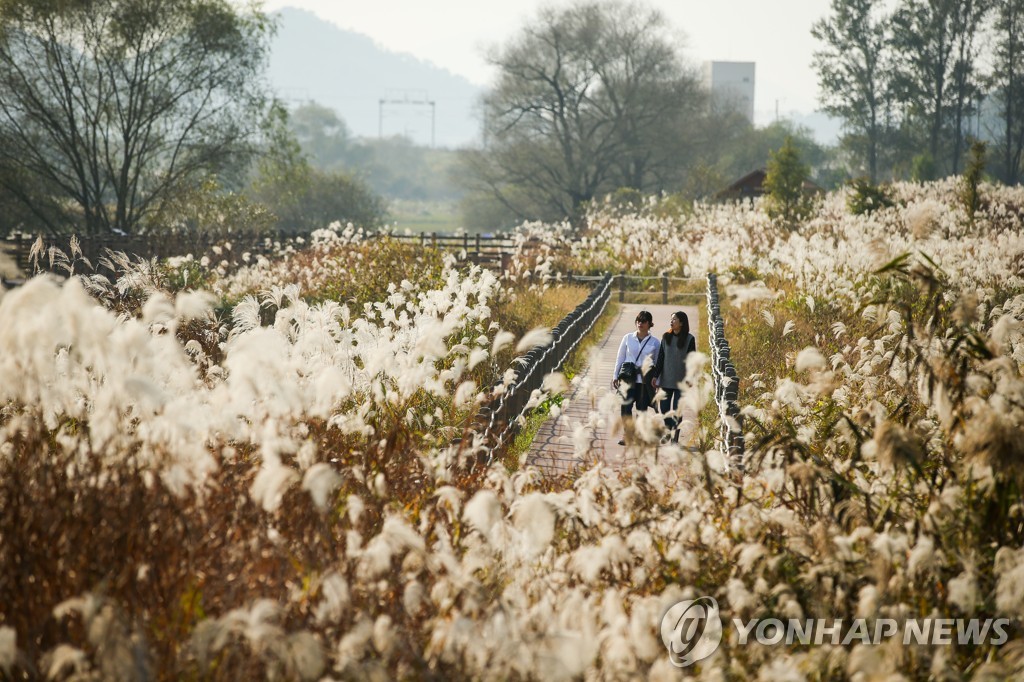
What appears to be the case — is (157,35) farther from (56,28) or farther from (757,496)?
(757,496)

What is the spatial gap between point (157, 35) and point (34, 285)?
2976 centimetres

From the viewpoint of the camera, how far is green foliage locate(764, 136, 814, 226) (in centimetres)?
3041

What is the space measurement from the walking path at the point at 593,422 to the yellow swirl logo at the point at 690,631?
1148 millimetres

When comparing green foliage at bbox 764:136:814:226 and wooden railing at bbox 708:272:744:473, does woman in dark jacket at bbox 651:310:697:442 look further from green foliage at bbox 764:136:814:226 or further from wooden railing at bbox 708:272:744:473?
green foliage at bbox 764:136:814:226

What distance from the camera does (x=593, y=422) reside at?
6.89 meters

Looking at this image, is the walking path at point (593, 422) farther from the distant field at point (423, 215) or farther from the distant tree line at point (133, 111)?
the distant field at point (423, 215)

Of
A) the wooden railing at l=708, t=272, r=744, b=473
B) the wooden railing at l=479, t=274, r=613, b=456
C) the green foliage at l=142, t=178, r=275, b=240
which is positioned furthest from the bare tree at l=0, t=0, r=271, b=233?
the wooden railing at l=708, t=272, r=744, b=473

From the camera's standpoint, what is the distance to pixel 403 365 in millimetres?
6848

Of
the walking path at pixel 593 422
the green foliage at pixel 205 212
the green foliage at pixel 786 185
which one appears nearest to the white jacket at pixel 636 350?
the walking path at pixel 593 422

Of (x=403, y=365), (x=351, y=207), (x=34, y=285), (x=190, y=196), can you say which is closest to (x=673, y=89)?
(x=351, y=207)

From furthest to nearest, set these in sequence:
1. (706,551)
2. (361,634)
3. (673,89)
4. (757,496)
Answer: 1. (673,89)
2. (757,496)
3. (706,551)
4. (361,634)

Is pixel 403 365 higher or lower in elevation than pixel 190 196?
lower

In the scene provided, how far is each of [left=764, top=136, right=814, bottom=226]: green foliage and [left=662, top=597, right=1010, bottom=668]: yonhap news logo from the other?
26.8 metres

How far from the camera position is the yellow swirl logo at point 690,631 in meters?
3.69
